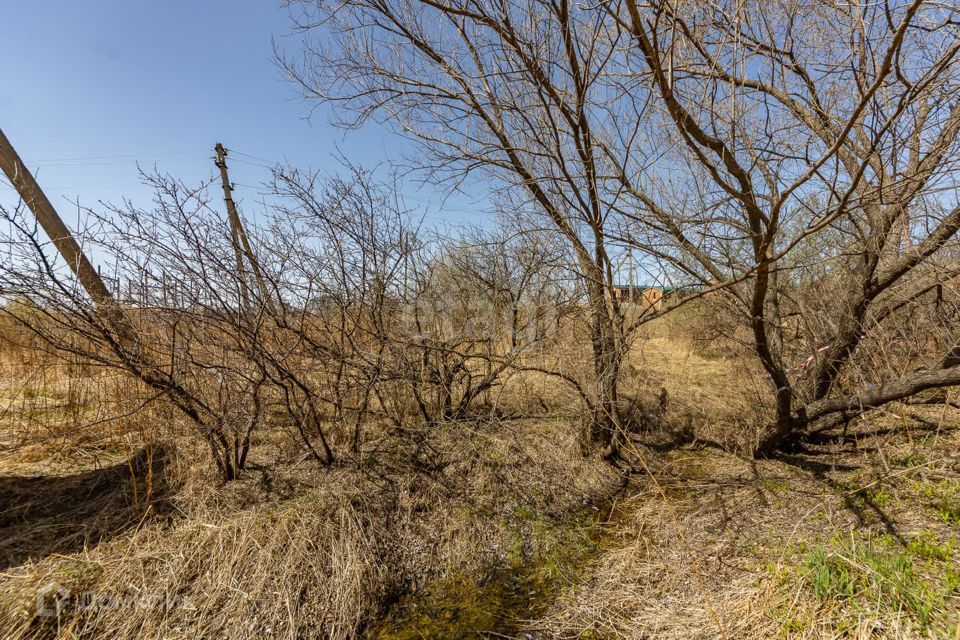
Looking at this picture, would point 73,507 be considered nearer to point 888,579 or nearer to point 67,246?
point 67,246

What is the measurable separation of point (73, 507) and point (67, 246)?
92.8 inches

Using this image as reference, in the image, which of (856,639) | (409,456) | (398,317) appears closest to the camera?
(856,639)

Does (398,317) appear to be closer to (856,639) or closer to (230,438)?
(230,438)

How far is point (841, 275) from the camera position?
441 cm

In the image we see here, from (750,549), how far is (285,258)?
14.6 ft

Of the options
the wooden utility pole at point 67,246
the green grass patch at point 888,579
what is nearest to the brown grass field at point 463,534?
the green grass patch at point 888,579

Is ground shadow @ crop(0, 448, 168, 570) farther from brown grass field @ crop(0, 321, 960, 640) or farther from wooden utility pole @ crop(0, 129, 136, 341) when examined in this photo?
wooden utility pole @ crop(0, 129, 136, 341)

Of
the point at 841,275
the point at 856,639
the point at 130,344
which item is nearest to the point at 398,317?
the point at 130,344

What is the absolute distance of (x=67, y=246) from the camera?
11.7 feet

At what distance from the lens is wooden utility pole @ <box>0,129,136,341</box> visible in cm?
283

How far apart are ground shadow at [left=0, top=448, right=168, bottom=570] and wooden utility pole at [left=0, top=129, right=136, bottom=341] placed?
1.16 metres

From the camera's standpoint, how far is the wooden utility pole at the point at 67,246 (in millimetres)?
2830

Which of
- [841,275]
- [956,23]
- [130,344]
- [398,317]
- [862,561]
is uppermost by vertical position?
[956,23]

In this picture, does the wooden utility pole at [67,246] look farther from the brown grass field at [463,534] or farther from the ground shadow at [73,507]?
the ground shadow at [73,507]
